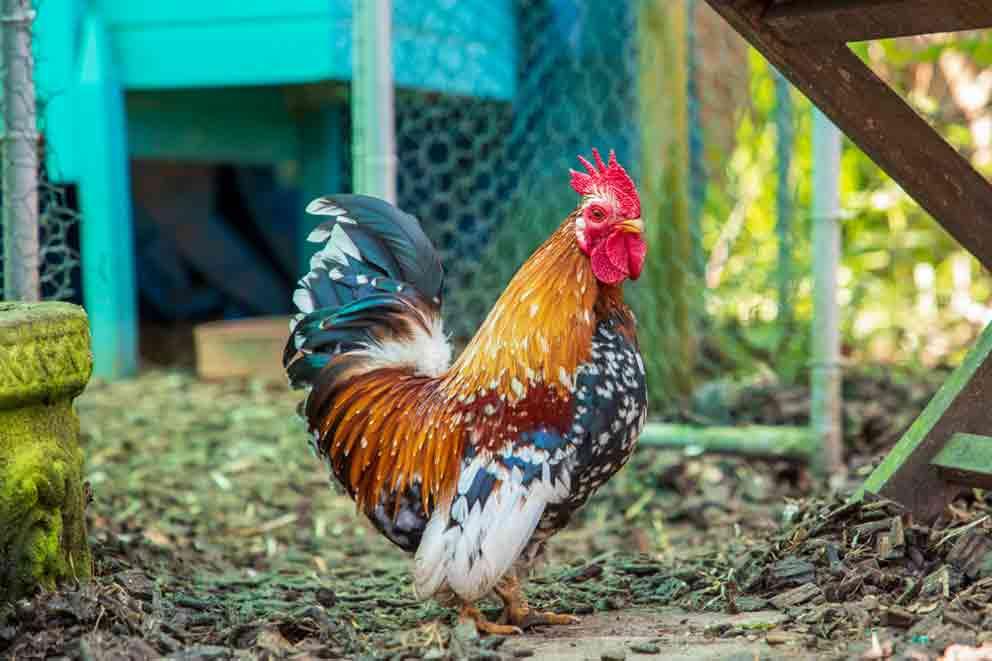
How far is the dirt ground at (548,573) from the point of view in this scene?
2.39m

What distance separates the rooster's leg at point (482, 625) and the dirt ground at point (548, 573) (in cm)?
4

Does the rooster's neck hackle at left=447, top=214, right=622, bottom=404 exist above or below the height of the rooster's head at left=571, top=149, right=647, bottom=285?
below

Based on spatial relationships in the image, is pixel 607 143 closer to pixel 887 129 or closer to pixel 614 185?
pixel 887 129

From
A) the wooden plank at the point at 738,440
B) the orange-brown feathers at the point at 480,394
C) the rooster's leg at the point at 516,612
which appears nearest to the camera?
the orange-brown feathers at the point at 480,394

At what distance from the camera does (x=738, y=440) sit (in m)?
4.32

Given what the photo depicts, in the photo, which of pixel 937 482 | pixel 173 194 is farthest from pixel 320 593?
pixel 173 194

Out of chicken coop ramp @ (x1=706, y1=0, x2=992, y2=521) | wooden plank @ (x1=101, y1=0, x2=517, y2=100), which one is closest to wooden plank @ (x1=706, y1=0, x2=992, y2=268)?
chicken coop ramp @ (x1=706, y1=0, x2=992, y2=521)

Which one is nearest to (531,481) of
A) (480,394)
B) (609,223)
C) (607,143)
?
(480,394)

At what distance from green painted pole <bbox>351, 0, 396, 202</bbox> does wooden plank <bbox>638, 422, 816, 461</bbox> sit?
1.26 m

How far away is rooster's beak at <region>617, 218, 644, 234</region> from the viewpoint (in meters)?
2.64

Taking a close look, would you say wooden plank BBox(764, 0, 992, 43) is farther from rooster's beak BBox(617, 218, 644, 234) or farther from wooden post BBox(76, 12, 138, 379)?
wooden post BBox(76, 12, 138, 379)

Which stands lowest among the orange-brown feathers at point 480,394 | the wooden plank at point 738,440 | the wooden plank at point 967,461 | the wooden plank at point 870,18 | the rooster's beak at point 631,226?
the wooden plank at point 738,440

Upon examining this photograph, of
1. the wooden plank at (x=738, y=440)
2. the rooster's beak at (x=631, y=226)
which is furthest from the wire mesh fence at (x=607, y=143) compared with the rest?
the rooster's beak at (x=631, y=226)

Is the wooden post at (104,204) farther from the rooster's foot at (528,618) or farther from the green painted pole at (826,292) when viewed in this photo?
the rooster's foot at (528,618)
